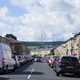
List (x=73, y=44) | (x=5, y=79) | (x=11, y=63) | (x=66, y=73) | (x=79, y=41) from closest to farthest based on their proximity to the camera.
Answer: (x=5, y=79)
(x=66, y=73)
(x=11, y=63)
(x=79, y=41)
(x=73, y=44)

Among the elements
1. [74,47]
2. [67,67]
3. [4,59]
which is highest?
[74,47]

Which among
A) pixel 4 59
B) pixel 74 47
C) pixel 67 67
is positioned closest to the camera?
pixel 67 67

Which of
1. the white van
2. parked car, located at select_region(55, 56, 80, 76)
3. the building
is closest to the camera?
parked car, located at select_region(55, 56, 80, 76)

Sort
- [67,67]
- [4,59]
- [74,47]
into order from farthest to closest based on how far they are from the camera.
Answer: [74,47], [4,59], [67,67]

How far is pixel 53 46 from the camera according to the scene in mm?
198125

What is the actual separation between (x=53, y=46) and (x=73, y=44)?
79.3 meters

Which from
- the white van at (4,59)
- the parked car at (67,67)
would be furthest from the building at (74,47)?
the parked car at (67,67)

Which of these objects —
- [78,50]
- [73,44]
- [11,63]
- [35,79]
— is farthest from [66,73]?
[73,44]

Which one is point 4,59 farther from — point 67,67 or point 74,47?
point 74,47

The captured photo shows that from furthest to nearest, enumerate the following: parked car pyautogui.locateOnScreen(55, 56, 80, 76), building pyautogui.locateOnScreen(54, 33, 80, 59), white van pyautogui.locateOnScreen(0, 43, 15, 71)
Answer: building pyautogui.locateOnScreen(54, 33, 80, 59) < white van pyautogui.locateOnScreen(0, 43, 15, 71) < parked car pyautogui.locateOnScreen(55, 56, 80, 76)

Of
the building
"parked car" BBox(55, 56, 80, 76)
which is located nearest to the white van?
"parked car" BBox(55, 56, 80, 76)

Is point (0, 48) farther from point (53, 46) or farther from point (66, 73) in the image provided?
point (53, 46)

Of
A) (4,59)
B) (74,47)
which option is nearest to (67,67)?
(4,59)

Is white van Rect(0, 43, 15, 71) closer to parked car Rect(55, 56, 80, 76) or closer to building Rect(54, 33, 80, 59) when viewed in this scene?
parked car Rect(55, 56, 80, 76)
